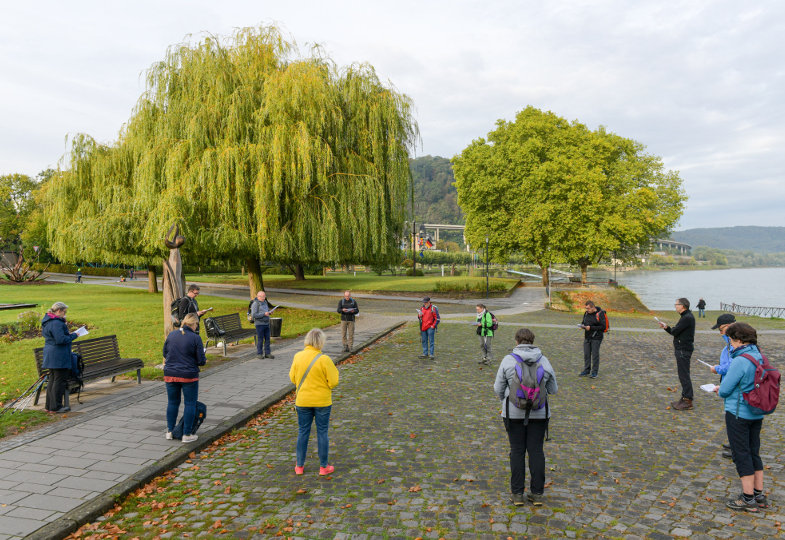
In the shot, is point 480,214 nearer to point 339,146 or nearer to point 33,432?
point 339,146

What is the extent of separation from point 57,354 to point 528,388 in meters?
7.16

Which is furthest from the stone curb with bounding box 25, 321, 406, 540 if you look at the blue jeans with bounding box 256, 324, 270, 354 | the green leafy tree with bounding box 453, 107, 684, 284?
the green leafy tree with bounding box 453, 107, 684, 284

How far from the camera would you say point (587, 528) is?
443 centimetres

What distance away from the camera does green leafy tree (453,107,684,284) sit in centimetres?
3691

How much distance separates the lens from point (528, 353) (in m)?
5.04

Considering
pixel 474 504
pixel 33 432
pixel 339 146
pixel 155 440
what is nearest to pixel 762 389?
pixel 474 504

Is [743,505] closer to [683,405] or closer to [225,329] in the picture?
[683,405]

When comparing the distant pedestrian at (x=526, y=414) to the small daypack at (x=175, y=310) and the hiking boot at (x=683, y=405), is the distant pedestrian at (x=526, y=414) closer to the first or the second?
the hiking boot at (x=683, y=405)

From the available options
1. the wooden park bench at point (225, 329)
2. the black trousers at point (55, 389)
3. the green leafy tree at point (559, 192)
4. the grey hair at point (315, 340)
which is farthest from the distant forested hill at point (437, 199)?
the grey hair at point (315, 340)

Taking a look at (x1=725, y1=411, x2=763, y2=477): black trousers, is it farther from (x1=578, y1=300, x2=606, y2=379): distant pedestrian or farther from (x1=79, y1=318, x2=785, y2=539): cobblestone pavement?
(x1=578, y1=300, x2=606, y2=379): distant pedestrian

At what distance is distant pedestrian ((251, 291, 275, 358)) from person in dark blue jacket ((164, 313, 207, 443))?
18.5 ft

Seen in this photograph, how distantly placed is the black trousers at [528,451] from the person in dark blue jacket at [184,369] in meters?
4.08

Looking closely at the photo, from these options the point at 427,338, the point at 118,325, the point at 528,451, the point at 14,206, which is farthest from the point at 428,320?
the point at 14,206

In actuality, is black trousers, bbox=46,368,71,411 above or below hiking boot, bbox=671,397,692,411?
above
